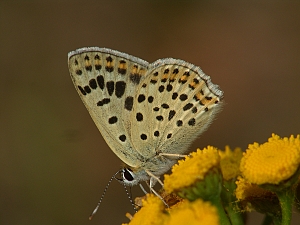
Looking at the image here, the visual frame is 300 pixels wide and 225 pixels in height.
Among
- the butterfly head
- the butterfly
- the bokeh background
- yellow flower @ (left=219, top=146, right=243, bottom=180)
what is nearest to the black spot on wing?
the butterfly

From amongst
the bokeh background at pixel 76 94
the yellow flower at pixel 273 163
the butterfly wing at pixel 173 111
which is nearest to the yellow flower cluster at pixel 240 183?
the yellow flower at pixel 273 163

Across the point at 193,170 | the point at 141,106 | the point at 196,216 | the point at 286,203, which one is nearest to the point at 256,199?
the point at 286,203

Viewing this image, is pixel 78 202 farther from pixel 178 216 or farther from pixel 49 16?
pixel 178 216

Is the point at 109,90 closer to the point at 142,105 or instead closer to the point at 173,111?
the point at 142,105

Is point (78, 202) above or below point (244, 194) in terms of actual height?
below

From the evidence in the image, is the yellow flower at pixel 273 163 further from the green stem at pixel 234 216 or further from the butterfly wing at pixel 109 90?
the butterfly wing at pixel 109 90

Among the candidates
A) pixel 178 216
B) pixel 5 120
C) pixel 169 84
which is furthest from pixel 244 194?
pixel 5 120

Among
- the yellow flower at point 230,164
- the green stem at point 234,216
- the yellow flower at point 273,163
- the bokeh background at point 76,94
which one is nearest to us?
the yellow flower at point 273,163
